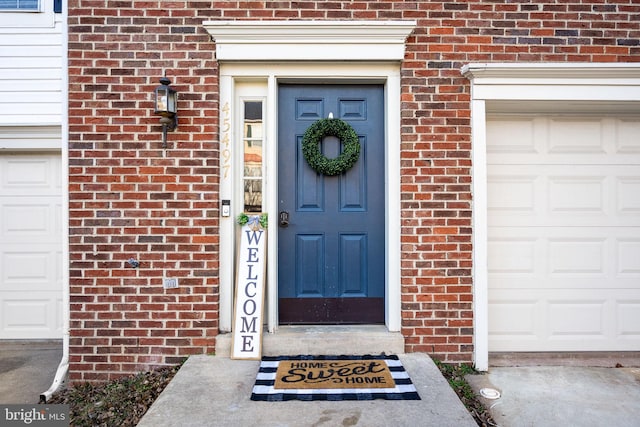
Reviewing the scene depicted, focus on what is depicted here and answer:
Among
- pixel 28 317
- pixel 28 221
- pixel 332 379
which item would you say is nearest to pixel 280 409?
pixel 332 379

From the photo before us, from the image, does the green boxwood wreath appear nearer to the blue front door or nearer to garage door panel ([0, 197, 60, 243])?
the blue front door

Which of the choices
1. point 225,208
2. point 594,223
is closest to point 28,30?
point 225,208

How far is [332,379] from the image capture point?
294 centimetres

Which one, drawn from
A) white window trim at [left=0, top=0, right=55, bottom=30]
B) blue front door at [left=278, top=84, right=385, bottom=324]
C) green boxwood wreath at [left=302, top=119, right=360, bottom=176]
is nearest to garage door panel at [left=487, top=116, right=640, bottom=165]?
blue front door at [left=278, top=84, right=385, bottom=324]

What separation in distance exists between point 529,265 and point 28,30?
223 inches

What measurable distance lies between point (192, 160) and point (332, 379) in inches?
82.2

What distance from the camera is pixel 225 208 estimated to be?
3.51m

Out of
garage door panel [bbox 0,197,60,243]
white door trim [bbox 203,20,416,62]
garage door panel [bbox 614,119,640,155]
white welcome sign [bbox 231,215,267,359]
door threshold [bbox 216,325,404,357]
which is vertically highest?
white door trim [bbox 203,20,416,62]

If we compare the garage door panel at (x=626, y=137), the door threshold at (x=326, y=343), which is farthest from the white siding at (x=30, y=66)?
the garage door panel at (x=626, y=137)

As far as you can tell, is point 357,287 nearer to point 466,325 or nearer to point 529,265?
point 466,325

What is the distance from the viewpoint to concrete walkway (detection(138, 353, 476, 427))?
8.04ft

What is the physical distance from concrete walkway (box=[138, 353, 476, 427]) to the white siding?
3332 mm

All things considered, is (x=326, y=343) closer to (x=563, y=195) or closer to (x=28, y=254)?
(x=563, y=195)

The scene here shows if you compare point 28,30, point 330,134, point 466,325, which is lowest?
point 466,325
